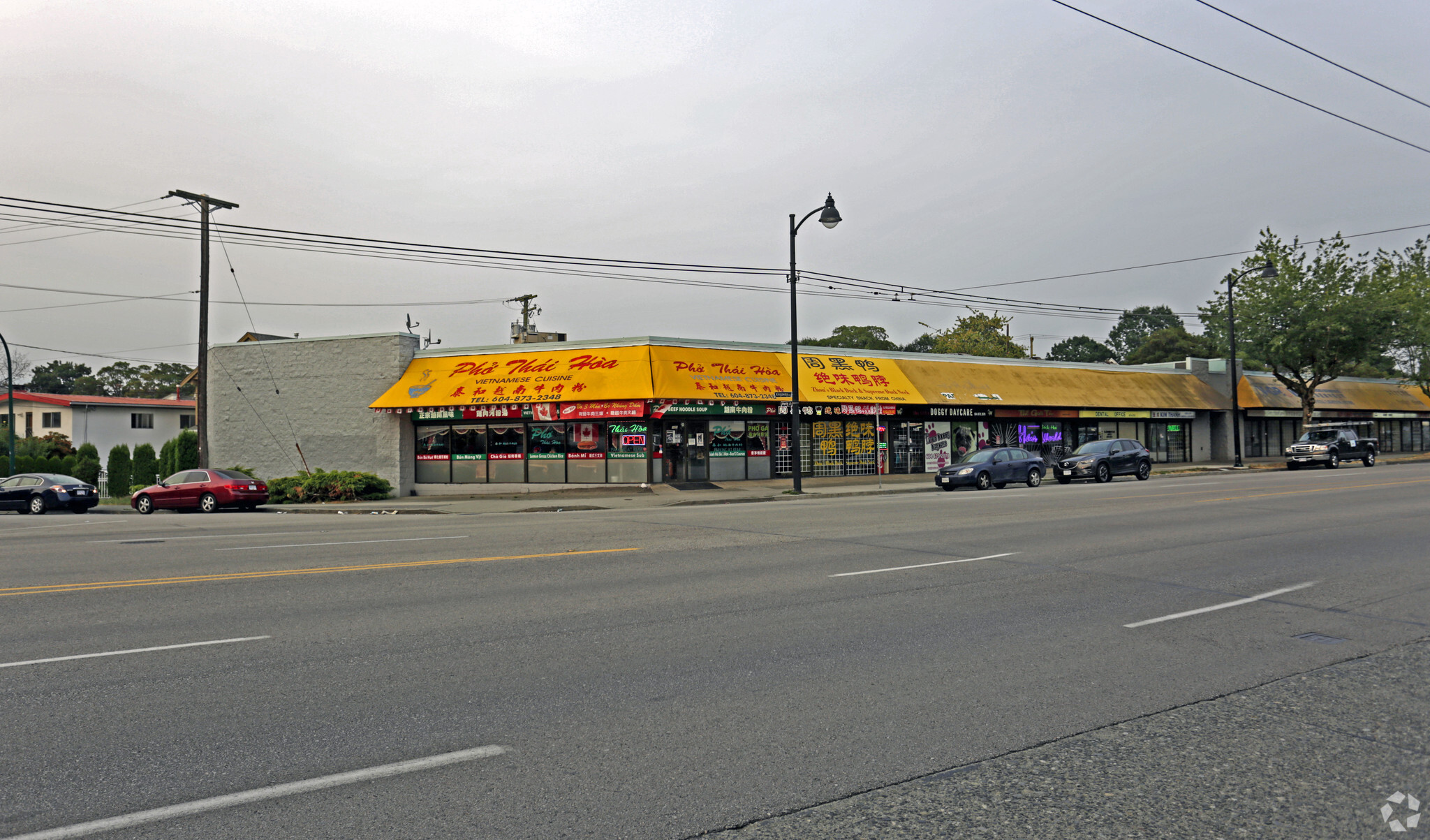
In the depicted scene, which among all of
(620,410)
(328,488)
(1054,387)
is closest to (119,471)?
(328,488)

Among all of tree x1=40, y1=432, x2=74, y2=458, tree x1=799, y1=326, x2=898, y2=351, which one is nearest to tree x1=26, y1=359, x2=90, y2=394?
tree x1=40, y1=432, x2=74, y2=458

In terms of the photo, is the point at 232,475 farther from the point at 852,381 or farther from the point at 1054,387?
the point at 1054,387

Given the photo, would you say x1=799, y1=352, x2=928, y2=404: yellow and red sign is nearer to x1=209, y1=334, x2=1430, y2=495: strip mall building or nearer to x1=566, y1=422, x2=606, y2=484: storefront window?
x1=209, y1=334, x2=1430, y2=495: strip mall building

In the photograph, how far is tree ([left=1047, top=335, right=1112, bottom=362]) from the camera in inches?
4267

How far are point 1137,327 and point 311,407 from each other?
11521 cm

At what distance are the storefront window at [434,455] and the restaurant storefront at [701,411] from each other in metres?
0.05

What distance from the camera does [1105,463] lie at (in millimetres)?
32500

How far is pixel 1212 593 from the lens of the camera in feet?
30.2

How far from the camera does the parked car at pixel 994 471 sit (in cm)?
2931

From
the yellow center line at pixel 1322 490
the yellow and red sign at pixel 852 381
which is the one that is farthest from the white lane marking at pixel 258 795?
the yellow and red sign at pixel 852 381

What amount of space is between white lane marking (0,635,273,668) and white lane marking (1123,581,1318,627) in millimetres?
7467

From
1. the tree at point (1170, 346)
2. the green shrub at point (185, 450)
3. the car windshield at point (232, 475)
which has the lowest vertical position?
the car windshield at point (232, 475)

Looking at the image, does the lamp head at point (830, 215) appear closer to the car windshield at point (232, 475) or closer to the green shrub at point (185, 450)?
the car windshield at point (232, 475)

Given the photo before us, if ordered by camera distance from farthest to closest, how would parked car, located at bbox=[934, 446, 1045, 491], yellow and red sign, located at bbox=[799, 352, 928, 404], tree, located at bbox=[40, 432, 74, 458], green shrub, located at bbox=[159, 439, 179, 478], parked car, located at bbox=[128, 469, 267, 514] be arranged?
1. tree, located at bbox=[40, 432, 74, 458]
2. green shrub, located at bbox=[159, 439, 179, 478]
3. yellow and red sign, located at bbox=[799, 352, 928, 404]
4. parked car, located at bbox=[934, 446, 1045, 491]
5. parked car, located at bbox=[128, 469, 267, 514]
